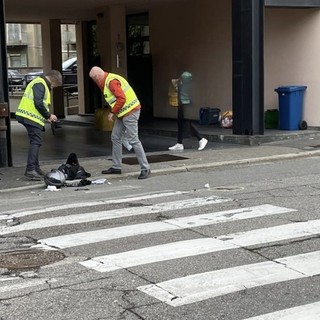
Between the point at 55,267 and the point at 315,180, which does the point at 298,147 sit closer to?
the point at 315,180

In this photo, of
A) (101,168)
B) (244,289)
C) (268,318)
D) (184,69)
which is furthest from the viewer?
(184,69)

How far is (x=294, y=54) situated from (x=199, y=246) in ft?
36.0

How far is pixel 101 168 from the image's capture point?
36.4 feet

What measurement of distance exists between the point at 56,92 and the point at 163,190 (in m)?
14.1

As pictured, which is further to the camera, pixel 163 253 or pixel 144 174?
pixel 144 174

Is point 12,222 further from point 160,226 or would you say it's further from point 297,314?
point 297,314

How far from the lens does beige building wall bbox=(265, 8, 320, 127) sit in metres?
15.5

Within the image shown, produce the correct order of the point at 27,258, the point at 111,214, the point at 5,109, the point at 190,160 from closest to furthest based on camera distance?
the point at 27,258, the point at 111,214, the point at 5,109, the point at 190,160

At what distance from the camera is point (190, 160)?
39.1ft

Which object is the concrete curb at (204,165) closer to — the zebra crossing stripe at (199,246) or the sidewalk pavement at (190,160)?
the sidewalk pavement at (190,160)

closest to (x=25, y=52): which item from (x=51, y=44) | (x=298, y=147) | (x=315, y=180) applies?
(x=51, y=44)

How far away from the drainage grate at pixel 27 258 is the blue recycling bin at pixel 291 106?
10.4 meters

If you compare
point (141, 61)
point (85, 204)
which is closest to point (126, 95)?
point (85, 204)

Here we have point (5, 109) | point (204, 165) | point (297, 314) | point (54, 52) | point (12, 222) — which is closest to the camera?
point (297, 314)
